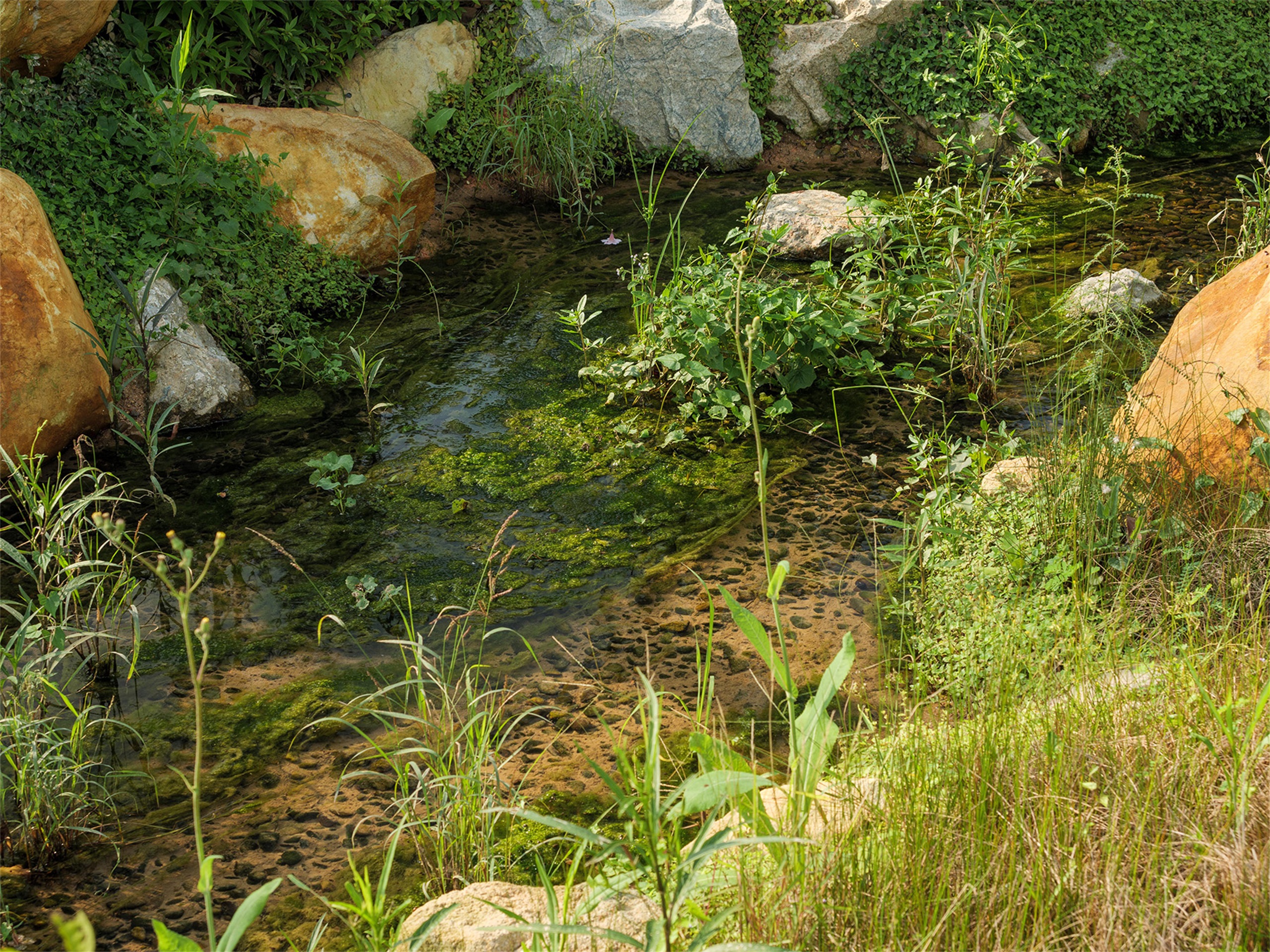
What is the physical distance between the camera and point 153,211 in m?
5.38

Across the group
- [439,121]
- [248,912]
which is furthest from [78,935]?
[439,121]

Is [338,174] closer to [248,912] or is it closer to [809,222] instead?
[809,222]

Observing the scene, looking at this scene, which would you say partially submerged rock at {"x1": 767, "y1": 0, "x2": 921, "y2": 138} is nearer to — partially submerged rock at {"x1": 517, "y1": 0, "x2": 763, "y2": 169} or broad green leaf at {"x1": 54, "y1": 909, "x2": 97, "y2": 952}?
partially submerged rock at {"x1": 517, "y1": 0, "x2": 763, "y2": 169}

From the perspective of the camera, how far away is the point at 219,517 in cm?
431

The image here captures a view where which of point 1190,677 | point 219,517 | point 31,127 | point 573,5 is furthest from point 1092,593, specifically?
point 573,5

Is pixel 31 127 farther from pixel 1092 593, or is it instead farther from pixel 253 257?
pixel 1092 593

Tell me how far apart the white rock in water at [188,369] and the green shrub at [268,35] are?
170 centimetres

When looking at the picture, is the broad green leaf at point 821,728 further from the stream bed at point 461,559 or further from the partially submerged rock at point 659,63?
the partially submerged rock at point 659,63

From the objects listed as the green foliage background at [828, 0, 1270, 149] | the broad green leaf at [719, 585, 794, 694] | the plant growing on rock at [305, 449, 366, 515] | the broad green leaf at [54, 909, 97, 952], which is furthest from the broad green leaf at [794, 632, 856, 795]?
the green foliage background at [828, 0, 1270, 149]

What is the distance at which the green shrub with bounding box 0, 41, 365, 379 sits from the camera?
509 cm

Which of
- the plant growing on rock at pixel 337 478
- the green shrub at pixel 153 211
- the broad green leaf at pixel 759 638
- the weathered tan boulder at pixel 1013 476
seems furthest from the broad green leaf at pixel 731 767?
the green shrub at pixel 153 211

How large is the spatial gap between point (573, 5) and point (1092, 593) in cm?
661

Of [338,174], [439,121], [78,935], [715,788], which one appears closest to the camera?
[78,935]

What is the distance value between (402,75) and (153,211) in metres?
2.77
